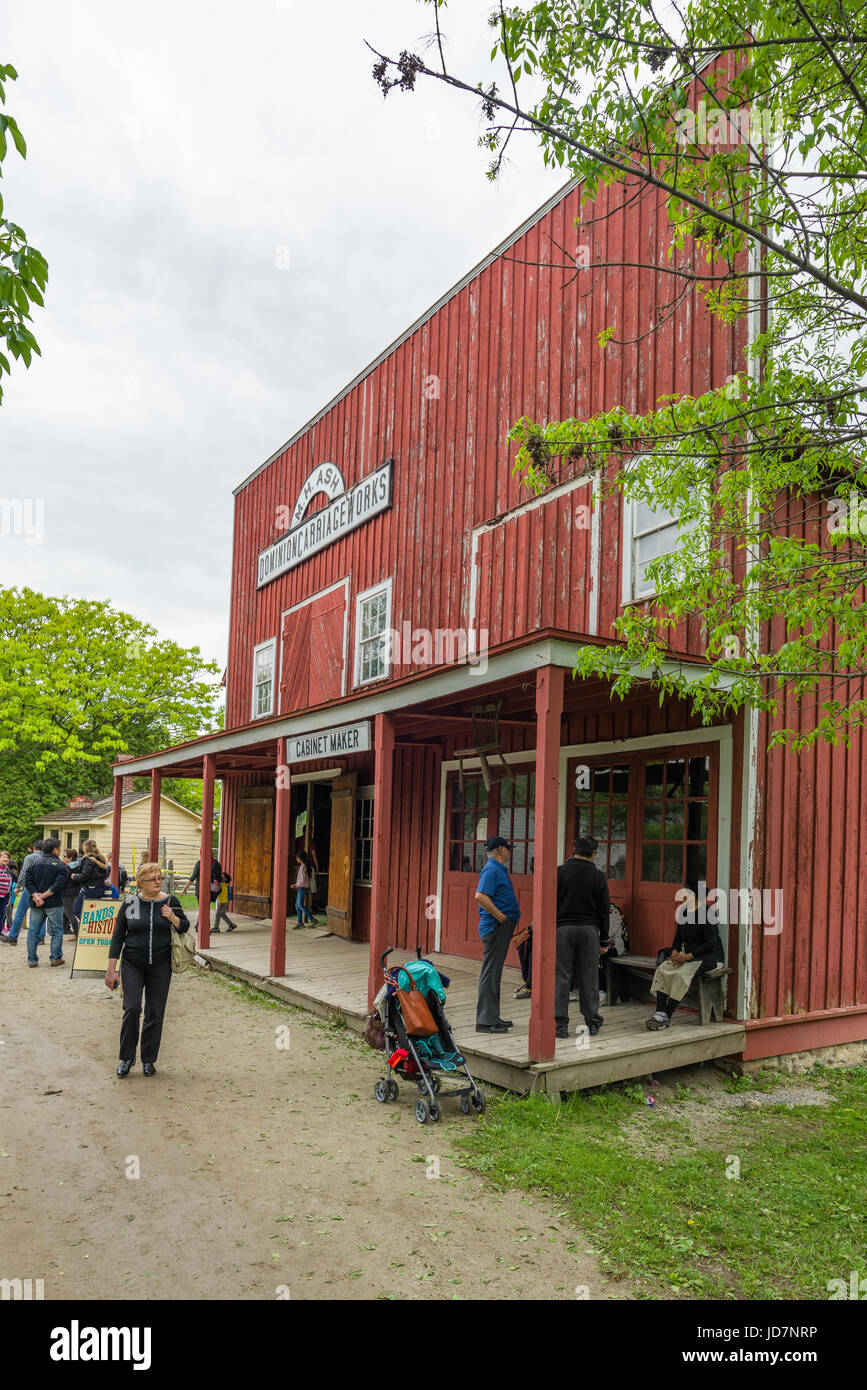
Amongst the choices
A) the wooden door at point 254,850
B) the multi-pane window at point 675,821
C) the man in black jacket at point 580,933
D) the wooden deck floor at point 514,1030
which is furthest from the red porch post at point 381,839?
the wooden door at point 254,850

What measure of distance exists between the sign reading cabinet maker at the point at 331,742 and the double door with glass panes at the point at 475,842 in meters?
2.08

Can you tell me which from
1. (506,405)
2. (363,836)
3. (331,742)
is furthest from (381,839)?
(363,836)

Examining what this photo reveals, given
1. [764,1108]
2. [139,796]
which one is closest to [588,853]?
[764,1108]

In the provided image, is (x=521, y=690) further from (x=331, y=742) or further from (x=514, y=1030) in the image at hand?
(x=514, y=1030)

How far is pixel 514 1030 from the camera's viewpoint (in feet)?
25.0

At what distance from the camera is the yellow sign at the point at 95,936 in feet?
39.4

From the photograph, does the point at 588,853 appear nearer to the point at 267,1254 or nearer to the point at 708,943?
the point at 708,943

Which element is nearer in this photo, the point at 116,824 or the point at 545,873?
the point at 545,873

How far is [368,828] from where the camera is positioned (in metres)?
15.1

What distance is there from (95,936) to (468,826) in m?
4.93

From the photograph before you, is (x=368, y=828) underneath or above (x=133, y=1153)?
above

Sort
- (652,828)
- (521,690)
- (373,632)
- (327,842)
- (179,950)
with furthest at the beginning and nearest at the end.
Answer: (327,842) < (373,632) < (521,690) < (652,828) < (179,950)

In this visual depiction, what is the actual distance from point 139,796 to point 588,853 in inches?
1187
